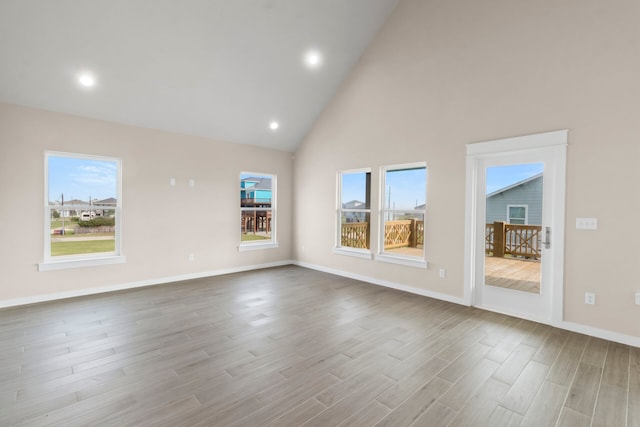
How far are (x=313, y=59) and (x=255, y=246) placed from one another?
374 centimetres

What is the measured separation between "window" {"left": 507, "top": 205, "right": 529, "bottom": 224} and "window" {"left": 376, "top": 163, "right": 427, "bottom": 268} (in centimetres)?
115

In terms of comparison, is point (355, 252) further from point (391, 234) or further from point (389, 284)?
point (389, 284)

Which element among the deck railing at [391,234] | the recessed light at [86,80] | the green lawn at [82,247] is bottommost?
the green lawn at [82,247]

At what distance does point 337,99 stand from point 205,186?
9.87 feet

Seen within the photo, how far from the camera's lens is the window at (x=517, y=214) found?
12.7 feet

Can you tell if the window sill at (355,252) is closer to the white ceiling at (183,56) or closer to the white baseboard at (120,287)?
the white baseboard at (120,287)

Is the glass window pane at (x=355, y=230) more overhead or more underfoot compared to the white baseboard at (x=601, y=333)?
more overhead

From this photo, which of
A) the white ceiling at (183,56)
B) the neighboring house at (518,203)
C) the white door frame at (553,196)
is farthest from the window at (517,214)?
the white ceiling at (183,56)

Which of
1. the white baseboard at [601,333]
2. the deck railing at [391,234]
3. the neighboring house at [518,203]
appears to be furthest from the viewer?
the deck railing at [391,234]

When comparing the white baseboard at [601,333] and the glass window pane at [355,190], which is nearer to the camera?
the white baseboard at [601,333]

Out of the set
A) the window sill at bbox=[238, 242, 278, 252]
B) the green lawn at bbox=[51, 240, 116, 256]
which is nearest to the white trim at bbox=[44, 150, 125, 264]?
the green lawn at bbox=[51, 240, 116, 256]

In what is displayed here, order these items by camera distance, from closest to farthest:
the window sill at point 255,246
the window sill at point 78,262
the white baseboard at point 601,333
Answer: the white baseboard at point 601,333, the window sill at point 78,262, the window sill at point 255,246

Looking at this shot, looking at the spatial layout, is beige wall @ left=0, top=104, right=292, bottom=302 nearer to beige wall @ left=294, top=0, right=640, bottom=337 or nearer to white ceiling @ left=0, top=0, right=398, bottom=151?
white ceiling @ left=0, top=0, right=398, bottom=151

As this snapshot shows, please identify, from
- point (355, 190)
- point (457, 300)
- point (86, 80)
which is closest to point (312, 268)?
point (355, 190)
